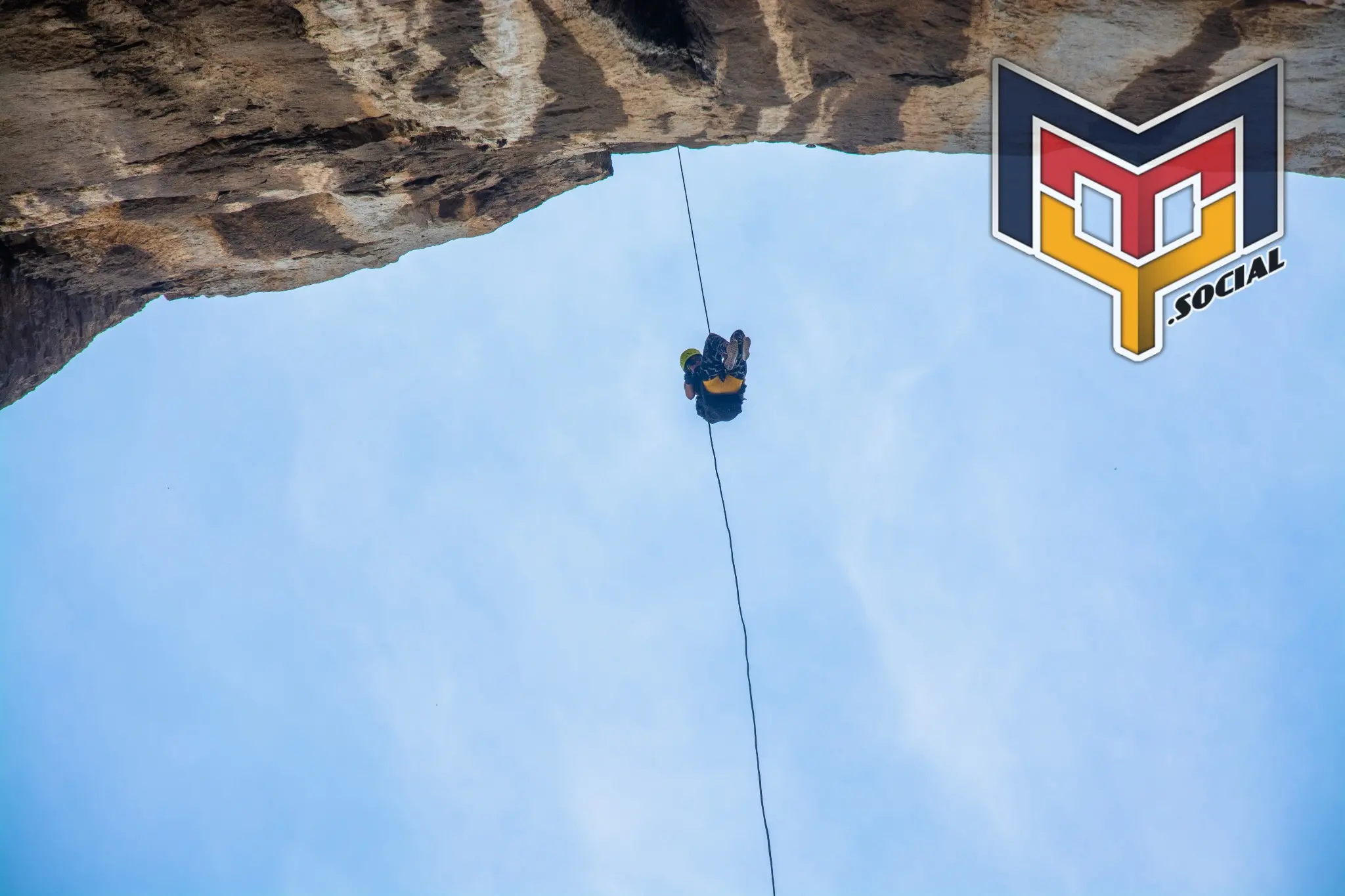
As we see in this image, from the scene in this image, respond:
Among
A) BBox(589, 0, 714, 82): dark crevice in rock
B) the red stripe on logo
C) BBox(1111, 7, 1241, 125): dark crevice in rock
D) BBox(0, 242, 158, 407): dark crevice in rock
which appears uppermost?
BBox(589, 0, 714, 82): dark crevice in rock

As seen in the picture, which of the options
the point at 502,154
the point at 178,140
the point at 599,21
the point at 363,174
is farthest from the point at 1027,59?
the point at 178,140

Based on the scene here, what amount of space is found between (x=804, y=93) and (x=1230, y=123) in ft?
6.44

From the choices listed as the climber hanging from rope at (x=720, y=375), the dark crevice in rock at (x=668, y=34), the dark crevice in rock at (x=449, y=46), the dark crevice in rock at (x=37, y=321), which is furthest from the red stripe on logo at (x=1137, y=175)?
the dark crevice in rock at (x=37, y=321)

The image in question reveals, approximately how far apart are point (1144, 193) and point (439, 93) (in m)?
3.44

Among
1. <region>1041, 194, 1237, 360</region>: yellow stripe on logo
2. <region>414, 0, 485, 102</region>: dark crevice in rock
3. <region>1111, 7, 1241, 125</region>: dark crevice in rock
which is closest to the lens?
<region>1111, 7, 1241, 125</region>: dark crevice in rock

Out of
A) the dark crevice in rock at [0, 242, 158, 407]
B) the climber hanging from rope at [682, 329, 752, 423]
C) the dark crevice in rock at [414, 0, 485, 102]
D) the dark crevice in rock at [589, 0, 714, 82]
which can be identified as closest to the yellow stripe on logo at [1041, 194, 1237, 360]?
the dark crevice in rock at [589, 0, 714, 82]

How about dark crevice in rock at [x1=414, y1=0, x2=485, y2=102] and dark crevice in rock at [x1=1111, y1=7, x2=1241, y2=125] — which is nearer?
dark crevice in rock at [x1=1111, y1=7, x2=1241, y2=125]

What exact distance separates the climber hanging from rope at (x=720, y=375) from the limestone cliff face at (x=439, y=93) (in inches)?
112

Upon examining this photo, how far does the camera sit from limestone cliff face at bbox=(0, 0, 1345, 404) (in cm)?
381

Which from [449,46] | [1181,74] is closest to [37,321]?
[449,46]

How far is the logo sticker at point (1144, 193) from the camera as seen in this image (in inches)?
173

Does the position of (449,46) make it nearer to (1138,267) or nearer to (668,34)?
(668,34)

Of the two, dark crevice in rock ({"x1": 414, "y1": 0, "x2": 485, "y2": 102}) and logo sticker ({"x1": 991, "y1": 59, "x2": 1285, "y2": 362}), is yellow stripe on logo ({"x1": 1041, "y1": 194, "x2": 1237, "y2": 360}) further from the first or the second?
dark crevice in rock ({"x1": 414, "y1": 0, "x2": 485, "y2": 102})

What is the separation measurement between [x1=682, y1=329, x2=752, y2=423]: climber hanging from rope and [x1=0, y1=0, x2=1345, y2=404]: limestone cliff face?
2844 mm
